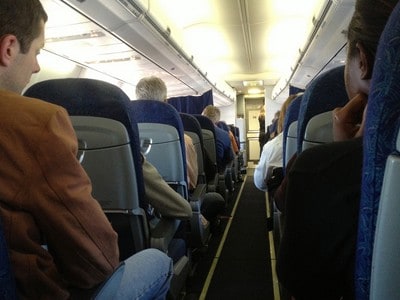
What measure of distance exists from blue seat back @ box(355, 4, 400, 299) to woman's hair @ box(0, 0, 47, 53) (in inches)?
36.3

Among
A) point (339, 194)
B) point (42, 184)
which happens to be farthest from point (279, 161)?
point (42, 184)

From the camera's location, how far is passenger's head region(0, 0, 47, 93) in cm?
96

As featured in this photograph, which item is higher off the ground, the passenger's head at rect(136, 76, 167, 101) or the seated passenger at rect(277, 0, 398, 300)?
the passenger's head at rect(136, 76, 167, 101)

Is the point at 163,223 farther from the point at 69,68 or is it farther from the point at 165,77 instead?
the point at 165,77

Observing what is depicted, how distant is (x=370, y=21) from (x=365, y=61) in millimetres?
102

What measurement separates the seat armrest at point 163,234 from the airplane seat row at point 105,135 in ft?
0.80

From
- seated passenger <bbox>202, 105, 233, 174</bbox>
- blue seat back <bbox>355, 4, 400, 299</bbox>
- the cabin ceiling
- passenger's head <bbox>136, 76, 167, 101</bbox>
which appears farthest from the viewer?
seated passenger <bbox>202, 105, 233, 174</bbox>

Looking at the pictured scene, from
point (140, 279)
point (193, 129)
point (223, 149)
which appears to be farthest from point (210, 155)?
point (140, 279)

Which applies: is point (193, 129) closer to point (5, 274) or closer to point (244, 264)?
point (244, 264)

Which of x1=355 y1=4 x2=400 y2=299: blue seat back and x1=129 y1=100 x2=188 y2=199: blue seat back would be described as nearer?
x1=355 y1=4 x2=400 y2=299: blue seat back

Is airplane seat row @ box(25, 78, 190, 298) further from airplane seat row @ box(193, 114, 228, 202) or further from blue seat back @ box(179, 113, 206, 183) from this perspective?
airplane seat row @ box(193, 114, 228, 202)

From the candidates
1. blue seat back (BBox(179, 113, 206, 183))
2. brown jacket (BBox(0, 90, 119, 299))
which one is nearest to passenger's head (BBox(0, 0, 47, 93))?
brown jacket (BBox(0, 90, 119, 299))

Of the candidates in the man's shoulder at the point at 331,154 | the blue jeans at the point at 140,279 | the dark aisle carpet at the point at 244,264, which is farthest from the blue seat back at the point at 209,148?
the man's shoulder at the point at 331,154

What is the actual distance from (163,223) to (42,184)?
126cm
